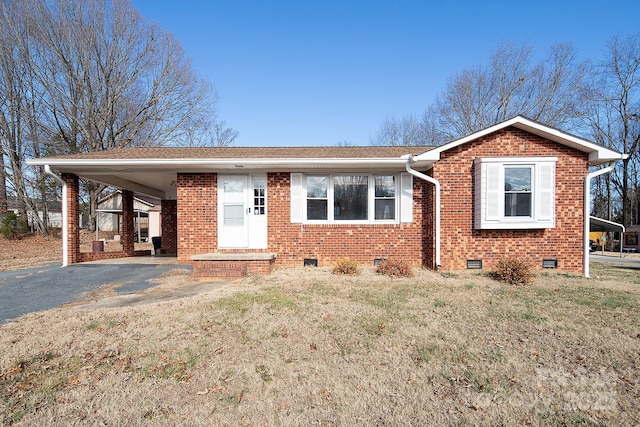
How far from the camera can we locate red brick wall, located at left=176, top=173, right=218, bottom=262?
29.1 feet

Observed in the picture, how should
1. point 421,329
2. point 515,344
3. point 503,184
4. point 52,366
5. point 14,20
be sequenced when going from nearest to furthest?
point 52,366, point 515,344, point 421,329, point 503,184, point 14,20

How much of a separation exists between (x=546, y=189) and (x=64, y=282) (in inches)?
421

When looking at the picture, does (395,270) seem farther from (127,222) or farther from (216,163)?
(127,222)

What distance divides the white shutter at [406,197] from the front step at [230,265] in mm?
3583

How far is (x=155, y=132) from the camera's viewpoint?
22.8 metres

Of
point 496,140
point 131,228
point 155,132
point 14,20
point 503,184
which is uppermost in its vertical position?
point 14,20

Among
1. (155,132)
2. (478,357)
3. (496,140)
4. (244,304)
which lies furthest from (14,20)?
(478,357)

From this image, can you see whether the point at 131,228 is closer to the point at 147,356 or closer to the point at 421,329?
the point at 147,356

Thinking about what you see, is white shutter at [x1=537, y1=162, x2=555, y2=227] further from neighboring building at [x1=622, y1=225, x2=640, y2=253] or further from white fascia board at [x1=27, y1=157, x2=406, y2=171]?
neighboring building at [x1=622, y1=225, x2=640, y2=253]

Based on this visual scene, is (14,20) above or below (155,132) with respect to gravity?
above

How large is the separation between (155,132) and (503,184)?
22.0m

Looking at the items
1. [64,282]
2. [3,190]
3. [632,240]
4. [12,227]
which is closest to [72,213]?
[64,282]

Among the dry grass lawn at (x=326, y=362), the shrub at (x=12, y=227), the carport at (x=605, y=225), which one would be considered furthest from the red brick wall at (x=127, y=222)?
the carport at (x=605, y=225)

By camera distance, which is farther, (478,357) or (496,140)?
(496,140)
